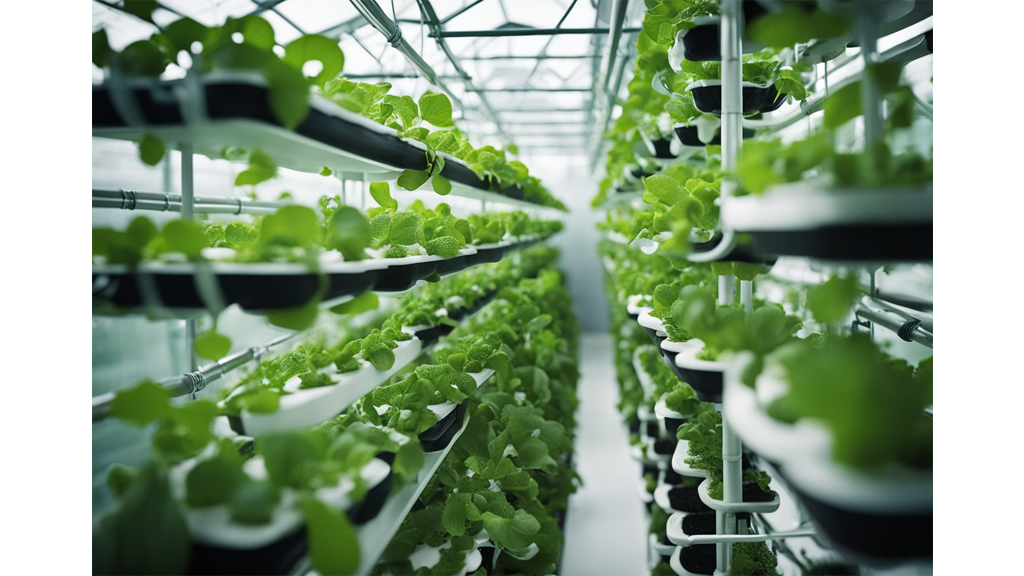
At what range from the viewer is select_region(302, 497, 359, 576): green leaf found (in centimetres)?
103

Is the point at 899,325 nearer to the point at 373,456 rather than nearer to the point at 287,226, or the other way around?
Answer: the point at 373,456

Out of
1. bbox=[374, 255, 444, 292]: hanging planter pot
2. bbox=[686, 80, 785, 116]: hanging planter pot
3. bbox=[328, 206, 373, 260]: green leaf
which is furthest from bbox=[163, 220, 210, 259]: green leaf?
bbox=[686, 80, 785, 116]: hanging planter pot

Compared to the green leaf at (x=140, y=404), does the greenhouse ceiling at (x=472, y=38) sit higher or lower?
higher

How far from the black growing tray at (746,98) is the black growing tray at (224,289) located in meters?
1.33

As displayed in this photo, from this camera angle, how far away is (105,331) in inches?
113

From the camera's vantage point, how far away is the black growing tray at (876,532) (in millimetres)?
889

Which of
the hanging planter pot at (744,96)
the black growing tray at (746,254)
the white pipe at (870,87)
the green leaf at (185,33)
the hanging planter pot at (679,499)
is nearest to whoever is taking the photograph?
the white pipe at (870,87)

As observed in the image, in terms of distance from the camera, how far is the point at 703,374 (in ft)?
4.66

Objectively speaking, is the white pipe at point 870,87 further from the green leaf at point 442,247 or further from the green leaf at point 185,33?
the green leaf at point 442,247

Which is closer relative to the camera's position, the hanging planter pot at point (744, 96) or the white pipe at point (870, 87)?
the white pipe at point (870, 87)

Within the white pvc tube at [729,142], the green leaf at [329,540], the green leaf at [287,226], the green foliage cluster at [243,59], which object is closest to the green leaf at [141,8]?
the green foliage cluster at [243,59]

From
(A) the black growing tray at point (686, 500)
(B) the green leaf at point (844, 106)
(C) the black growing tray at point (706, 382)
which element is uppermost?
(B) the green leaf at point (844, 106)

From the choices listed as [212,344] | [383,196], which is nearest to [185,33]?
[212,344]
